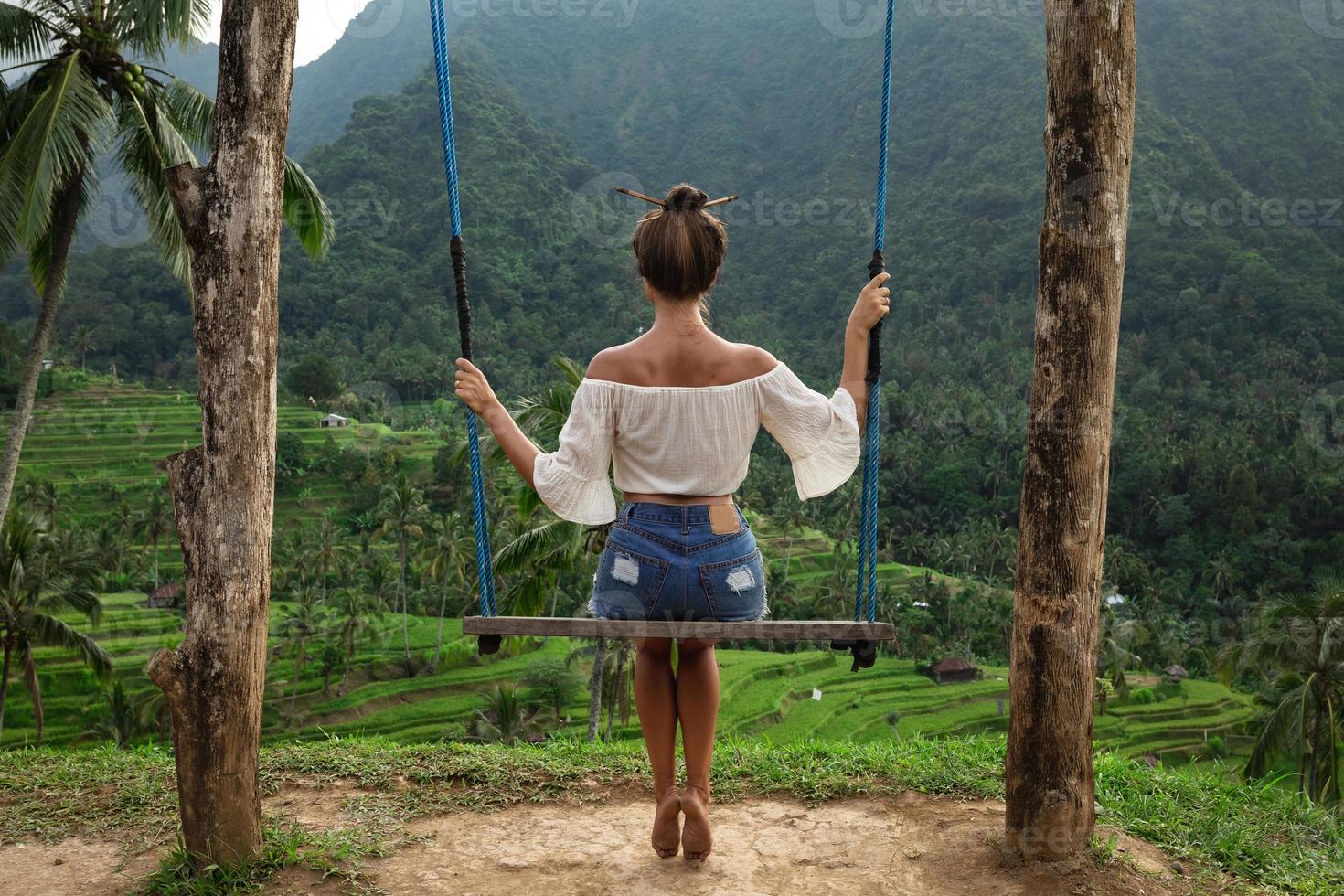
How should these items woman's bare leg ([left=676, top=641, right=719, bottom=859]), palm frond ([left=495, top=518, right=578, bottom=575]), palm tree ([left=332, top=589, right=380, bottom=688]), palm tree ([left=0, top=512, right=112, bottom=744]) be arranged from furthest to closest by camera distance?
palm tree ([left=332, top=589, right=380, bottom=688]), palm tree ([left=0, top=512, right=112, bottom=744]), palm frond ([left=495, top=518, right=578, bottom=575]), woman's bare leg ([left=676, top=641, right=719, bottom=859])

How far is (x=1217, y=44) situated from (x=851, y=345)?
92.9 metres

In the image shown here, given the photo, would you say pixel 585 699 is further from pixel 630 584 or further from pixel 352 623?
pixel 630 584

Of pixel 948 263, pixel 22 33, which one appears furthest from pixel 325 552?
pixel 948 263

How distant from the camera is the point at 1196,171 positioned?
6719cm

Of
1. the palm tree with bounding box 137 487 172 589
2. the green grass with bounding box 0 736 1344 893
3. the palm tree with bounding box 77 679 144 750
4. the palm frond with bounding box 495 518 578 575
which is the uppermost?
the palm frond with bounding box 495 518 578 575

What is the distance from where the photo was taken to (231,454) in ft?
10.9

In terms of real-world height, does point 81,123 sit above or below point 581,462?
above

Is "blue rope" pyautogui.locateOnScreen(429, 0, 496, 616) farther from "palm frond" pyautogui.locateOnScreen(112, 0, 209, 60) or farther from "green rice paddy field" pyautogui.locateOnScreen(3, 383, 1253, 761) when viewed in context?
"green rice paddy field" pyautogui.locateOnScreen(3, 383, 1253, 761)

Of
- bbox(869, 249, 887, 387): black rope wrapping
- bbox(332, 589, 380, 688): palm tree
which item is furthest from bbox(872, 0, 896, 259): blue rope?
bbox(332, 589, 380, 688): palm tree

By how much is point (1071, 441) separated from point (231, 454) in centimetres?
267

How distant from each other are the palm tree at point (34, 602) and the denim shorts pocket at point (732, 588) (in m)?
16.5

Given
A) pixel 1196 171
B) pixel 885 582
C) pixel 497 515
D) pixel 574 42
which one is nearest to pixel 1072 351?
pixel 497 515

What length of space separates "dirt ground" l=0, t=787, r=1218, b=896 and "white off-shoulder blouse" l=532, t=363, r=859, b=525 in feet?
3.97

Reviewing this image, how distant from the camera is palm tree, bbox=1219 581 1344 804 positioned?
13.7 meters
